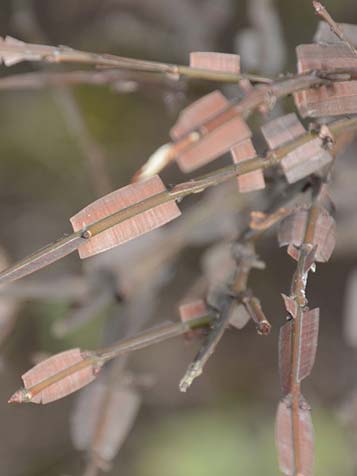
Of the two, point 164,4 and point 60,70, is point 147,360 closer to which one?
point 60,70

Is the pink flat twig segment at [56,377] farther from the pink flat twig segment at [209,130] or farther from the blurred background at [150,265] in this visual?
the blurred background at [150,265]

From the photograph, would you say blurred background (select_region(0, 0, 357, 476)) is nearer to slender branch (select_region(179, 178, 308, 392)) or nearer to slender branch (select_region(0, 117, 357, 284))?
slender branch (select_region(179, 178, 308, 392))

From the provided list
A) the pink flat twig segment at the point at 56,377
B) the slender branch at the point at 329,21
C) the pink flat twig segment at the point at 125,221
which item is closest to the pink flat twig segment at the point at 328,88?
the slender branch at the point at 329,21

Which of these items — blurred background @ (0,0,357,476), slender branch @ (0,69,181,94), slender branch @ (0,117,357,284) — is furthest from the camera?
blurred background @ (0,0,357,476)

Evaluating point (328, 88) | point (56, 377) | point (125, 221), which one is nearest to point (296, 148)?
point (328, 88)

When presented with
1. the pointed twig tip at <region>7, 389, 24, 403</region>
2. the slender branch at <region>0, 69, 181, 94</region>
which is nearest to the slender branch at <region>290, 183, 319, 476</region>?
the pointed twig tip at <region>7, 389, 24, 403</region>
